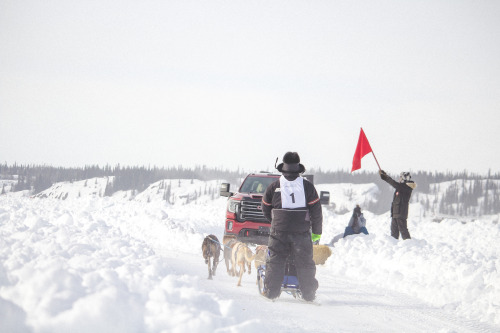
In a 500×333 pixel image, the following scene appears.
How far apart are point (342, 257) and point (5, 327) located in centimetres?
864

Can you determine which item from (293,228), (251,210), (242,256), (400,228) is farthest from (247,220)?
(293,228)

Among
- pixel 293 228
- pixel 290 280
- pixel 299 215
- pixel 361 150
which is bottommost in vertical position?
pixel 290 280

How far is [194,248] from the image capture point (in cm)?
1470

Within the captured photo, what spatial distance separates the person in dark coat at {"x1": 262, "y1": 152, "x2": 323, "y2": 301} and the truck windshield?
19.4 feet

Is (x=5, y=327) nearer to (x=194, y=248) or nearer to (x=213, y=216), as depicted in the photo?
(x=194, y=248)

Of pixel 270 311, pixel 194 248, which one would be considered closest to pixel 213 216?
pixel 194 248

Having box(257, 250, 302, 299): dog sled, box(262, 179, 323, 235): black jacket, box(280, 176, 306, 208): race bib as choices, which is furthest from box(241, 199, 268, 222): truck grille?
box(280, 176, 306, 208): race bib

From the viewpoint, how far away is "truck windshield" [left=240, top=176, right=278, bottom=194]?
12508mm

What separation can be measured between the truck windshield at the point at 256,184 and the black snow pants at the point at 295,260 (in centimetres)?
591

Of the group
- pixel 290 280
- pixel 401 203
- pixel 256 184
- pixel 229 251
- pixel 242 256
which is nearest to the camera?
pixel 290 280

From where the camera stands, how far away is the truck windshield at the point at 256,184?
12508 millimetres

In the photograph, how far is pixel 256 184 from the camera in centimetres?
1271

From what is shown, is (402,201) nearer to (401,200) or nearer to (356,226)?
(401,200)

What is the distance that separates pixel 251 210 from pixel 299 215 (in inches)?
211
